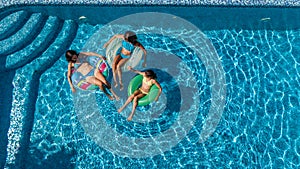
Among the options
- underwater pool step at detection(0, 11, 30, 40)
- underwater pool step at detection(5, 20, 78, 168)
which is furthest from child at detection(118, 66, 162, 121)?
underwater pool step at detection(0, 11, 30, 40)

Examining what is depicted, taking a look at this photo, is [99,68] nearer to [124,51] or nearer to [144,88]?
[124,51]

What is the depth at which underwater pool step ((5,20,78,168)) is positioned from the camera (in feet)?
26.0

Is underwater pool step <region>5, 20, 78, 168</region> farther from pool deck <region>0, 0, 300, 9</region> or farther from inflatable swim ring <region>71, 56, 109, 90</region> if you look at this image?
inflatable swim ring <region>71, 56, 109, 90</region>

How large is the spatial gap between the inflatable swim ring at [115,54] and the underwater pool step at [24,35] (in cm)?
225

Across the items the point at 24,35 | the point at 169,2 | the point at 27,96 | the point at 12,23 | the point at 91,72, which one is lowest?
the point at 27,96

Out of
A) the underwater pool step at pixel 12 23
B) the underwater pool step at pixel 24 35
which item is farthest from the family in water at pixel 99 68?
the underwater pool step at pixel 12 23

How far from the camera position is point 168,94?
8.41 m

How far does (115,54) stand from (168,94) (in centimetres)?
147

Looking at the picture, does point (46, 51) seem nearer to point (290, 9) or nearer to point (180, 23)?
→ point (180, 23)

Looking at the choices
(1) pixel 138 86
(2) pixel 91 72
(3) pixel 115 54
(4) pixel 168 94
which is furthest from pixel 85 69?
(4) pixel 168 94

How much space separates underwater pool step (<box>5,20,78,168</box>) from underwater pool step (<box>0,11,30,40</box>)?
0.97 m

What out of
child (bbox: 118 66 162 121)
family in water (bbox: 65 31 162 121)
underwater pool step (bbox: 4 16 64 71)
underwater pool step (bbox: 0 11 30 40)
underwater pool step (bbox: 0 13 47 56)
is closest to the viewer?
child (bbox: 118 66 162 121)

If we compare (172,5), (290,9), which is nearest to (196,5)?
(172,5)

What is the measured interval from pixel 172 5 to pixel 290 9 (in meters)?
2.90
